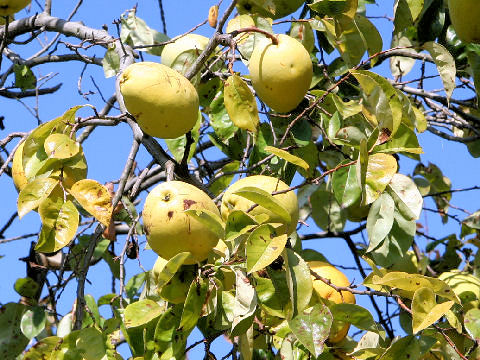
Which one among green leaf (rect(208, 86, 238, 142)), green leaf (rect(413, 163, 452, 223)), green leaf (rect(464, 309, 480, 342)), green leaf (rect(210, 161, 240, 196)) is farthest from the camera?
green leaf (rect(413, 163, 452, 223))

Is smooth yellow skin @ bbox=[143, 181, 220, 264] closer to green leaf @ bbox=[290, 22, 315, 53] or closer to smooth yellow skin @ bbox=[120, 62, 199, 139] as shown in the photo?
smooth yellow skin @ bbox=[120, 62, 199, 139]

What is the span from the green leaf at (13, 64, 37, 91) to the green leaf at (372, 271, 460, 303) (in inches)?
72.4

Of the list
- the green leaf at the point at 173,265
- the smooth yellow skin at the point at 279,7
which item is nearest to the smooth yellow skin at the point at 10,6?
the smooth yellow skin at the point at 279,7

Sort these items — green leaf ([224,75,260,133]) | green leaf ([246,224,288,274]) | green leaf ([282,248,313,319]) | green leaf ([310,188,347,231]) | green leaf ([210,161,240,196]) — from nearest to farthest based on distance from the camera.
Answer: green leaf ([246,224,288,274])
green leaf ([282,248,313,319])
green leaf ([224,75,260,133])
green leaf ([210,161,240,196])
green leaf ([310,188,347,231])

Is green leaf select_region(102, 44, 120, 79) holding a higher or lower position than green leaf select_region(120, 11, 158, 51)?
lower

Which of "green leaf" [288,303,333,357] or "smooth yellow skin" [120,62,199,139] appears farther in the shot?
"smooth yellow skin" [120,62,199,139]

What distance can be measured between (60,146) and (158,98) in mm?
275

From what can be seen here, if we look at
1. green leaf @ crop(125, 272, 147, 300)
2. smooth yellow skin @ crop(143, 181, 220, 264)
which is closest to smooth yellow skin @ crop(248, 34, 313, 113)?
smooth yellow skin @ crop(143, 181, 220, 264)

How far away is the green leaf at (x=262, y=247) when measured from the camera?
4.59ft

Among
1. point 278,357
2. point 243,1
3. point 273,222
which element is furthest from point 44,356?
point 243,1

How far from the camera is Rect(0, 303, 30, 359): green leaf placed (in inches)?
89.5

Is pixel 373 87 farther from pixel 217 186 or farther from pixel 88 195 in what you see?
pixel 217 186

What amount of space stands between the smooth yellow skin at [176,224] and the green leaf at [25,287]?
937 millimetres

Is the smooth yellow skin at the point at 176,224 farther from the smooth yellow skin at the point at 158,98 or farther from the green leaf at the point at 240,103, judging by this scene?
the green leaf at the point at 240,103
